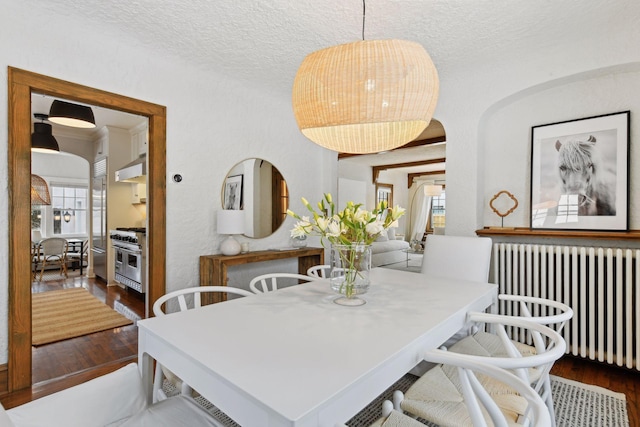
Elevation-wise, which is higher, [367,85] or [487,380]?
[367,85]

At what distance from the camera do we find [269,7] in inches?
84.0

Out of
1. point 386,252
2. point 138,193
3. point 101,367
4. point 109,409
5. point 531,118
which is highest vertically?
point 531,118

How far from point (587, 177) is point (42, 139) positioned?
246 inches

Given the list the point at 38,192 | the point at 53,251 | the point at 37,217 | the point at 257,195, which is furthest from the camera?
the point at 37,217

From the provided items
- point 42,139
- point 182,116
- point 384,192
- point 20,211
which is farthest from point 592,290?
point 384,192

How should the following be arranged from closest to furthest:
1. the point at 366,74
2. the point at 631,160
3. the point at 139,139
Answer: the point at 366,74
the point at 631,160
the point at 139,139

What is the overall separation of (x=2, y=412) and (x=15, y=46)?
229cm

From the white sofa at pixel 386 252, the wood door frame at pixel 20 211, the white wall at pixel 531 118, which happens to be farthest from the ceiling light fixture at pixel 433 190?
the wood door frame at pixel 20 211

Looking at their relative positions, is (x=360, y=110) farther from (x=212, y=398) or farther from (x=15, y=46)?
(x=15, y=46)

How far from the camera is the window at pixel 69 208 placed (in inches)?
285

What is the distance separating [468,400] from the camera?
0.98m

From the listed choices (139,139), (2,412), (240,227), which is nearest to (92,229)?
(139,139)

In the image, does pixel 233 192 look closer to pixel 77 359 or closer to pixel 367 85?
pixel 77 359

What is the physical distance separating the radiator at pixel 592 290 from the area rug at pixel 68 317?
12.8ft
